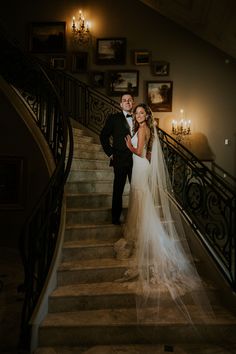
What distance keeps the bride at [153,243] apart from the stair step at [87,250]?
0.14m

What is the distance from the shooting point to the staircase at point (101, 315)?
220 centimetres

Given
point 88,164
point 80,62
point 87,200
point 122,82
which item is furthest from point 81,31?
point 87,200

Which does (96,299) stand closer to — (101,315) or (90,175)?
(101,315)

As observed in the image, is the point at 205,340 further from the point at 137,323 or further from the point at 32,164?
the point at 32,164

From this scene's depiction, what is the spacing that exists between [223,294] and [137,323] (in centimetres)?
93

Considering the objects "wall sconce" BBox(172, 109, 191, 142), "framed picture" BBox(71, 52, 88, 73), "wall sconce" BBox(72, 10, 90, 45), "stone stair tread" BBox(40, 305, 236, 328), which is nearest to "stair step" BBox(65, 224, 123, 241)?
"stone stair tread" BBox(40, 305, 236, 328)

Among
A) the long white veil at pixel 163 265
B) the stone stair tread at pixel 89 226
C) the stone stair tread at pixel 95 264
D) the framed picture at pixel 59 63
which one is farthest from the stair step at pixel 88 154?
the framed picture at pixel 59 63

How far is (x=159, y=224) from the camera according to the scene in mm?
2885

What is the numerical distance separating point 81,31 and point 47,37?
95 cm

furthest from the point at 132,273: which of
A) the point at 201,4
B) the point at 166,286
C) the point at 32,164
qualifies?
the point at 201,4

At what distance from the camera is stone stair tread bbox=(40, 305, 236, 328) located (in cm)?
224

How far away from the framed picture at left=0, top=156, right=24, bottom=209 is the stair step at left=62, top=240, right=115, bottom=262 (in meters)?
2.62

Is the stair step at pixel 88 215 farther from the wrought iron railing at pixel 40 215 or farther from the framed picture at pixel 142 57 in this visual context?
the framed picture at pixel 142 57

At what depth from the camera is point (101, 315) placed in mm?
2373
